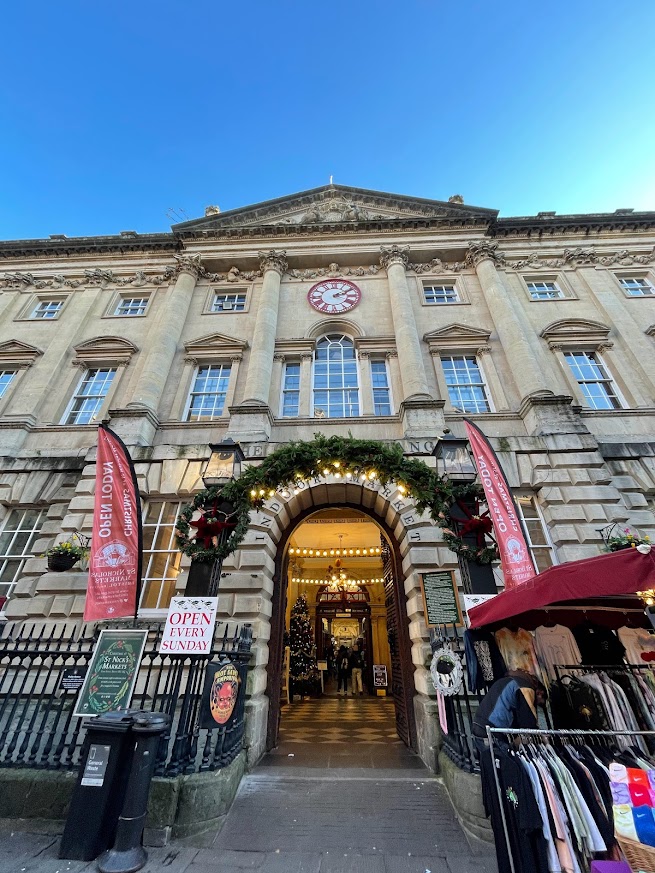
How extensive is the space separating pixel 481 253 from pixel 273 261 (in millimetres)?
8978

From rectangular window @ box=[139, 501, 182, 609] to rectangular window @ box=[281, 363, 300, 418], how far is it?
15.1ft

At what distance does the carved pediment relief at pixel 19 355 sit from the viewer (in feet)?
46.5

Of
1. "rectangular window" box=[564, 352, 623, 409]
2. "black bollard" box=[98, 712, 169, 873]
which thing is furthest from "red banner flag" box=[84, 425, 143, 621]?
"rectangular window" box=[564, 352, 623, 409]

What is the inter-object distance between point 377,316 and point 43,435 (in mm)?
12465

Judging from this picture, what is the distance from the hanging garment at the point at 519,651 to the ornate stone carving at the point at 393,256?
48.4ft

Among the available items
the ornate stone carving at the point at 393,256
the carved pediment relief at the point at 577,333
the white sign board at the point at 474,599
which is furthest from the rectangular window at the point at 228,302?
the white sign board at the point at 474,599

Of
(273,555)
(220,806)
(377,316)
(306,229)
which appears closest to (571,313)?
(377,316)

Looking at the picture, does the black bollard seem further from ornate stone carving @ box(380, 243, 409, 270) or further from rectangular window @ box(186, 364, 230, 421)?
ornate stone carving @ box(380, 243, 409, 270)

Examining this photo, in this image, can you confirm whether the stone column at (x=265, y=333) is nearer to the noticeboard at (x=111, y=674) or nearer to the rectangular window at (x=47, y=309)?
the noticeboard at (x=111, y=674)

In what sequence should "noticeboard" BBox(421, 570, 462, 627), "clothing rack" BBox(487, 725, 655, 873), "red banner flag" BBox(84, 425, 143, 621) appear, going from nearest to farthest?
"clothing rack" BBox(487, 725, 655, 873), "red banner flag" BBox(84, 425, 143, 621), "noticeboard" BBox(421, 570, 462, 627)

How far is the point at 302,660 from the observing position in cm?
1449

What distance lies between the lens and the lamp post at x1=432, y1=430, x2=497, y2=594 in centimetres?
614

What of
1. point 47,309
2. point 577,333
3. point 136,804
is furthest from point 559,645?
point 47,309

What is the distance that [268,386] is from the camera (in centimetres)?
1247
